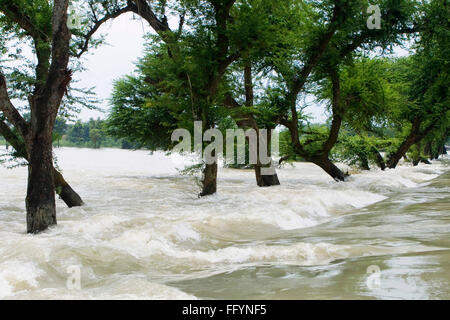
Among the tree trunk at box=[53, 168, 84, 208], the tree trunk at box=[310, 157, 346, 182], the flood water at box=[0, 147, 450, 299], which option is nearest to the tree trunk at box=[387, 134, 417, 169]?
the tree trunk at box=[310, 157, 346, 182]

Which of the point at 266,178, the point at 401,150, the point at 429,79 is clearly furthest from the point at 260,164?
the point at 401,150

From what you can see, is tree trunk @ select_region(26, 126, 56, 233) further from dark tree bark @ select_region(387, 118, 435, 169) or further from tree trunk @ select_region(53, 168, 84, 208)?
dark tree bark @ select_region(387, 118, 435, 169)

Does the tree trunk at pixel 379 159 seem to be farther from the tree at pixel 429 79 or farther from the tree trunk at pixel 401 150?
the tree at pixel 429 79

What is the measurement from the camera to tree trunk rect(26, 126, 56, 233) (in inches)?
345

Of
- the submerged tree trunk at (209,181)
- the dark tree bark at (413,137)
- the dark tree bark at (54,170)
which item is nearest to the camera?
the dark tree bark at (54,170)

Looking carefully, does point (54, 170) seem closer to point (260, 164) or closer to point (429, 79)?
point (260, 164)

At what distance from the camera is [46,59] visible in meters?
12.1

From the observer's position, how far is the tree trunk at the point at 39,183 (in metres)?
8.77

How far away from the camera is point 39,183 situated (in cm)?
877

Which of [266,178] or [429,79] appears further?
[429,79]

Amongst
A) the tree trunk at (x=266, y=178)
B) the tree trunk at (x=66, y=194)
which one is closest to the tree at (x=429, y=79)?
the tree trunk at (x=266, y=178)

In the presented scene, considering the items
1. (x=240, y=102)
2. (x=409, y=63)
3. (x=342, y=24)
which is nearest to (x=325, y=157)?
(x=240, y=102)
